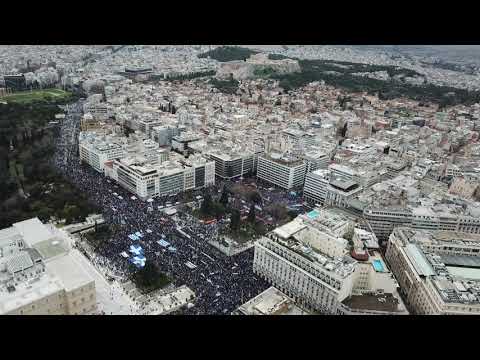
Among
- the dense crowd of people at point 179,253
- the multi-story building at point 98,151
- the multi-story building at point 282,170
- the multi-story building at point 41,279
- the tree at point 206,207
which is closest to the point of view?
the multi-story building at point 41,279

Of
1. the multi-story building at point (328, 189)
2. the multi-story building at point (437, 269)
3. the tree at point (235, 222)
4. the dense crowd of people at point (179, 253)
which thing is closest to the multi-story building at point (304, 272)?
the dense crowd of people at point (179, 253)

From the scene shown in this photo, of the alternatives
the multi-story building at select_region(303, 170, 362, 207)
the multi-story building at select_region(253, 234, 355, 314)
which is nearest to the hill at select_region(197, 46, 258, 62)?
the multi-story building at select_region(303, 170, 362, 207)

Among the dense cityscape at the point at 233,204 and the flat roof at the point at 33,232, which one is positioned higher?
the flat roof at the point at 33,232

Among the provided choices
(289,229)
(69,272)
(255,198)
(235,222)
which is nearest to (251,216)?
(235,222)

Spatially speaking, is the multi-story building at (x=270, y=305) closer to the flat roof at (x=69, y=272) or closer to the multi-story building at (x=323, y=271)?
the multi-story building at (x=323, y=271)

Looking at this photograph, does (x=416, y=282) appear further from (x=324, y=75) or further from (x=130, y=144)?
(x=324, y=75)

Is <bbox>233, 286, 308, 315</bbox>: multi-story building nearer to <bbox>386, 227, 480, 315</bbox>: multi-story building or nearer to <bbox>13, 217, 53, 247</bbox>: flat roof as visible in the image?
<bbox>386, 227, 480, 315</bbox>: multi-story building
